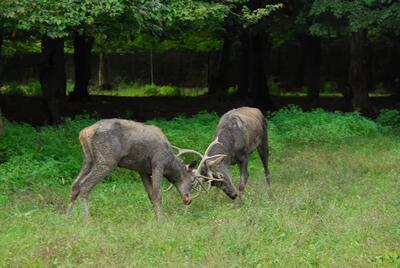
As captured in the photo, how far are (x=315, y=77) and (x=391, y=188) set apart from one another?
1537 cm

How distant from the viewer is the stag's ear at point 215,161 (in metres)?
11.6

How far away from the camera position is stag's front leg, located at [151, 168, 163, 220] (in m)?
10.5

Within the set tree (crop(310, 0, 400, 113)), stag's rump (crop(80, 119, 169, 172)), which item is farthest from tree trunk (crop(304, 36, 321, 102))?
stag's rump (crop(80, 119, 169, 172))

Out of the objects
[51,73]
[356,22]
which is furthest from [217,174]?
[51,73]

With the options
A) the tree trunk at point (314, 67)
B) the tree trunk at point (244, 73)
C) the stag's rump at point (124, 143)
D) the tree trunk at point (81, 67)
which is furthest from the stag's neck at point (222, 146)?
the tree trunk at point (244, 73)

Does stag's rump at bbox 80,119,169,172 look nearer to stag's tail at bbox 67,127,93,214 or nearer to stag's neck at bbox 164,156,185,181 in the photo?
stag's tail at bbox 67,127,93,214

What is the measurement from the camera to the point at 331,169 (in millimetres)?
14305

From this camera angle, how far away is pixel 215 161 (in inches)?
457

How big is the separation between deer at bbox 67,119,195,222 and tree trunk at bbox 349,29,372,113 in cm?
1300

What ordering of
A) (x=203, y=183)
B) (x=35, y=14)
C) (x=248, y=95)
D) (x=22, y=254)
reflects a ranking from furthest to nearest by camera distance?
(x=248, y=95) < (x=35, y=14) < (x=203, y=183) < (x=22, y=254)

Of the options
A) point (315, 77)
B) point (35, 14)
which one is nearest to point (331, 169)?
point (35, 14)

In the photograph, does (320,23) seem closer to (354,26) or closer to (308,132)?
(354,26)

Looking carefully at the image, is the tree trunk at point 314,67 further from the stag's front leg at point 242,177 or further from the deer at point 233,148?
the stag's front leg at point 242,177

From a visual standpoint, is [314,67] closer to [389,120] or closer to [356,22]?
[389,120]
